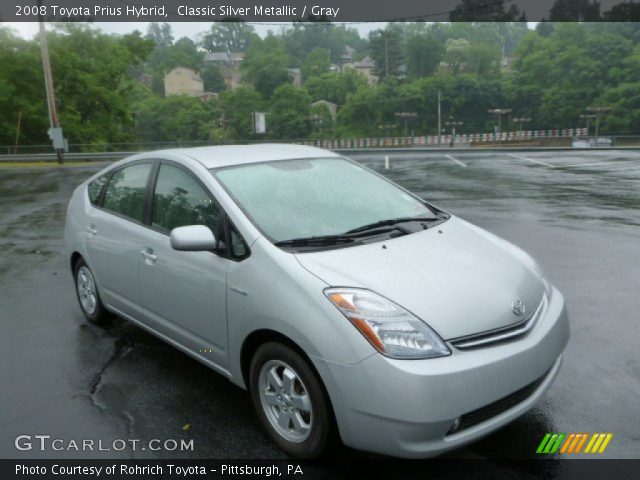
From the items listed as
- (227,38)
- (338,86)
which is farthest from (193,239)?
(227,38)

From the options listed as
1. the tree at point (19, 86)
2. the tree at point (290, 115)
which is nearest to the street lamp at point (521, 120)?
the tree at point (290, 115)

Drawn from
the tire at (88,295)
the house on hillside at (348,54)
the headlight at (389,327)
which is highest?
the house on hillside at (348,54)

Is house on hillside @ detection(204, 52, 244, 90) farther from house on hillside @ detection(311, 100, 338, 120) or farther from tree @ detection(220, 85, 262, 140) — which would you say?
tree @ detection(220, 85, 262, 140)

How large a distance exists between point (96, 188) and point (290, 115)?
3482 inches

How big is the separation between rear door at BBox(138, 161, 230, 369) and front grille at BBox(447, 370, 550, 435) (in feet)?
4.61

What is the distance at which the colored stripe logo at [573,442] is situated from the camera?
3.14 metres

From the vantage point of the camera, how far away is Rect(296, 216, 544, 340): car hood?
9.43ft

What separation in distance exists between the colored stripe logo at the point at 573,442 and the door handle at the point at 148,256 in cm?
260

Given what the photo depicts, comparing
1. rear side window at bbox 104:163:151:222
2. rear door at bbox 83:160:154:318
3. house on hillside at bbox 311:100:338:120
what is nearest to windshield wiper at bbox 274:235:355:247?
rear door at bbox 83:160:154:318

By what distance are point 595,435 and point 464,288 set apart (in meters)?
1.16

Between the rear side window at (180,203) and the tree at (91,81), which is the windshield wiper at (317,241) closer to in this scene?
the rear side window at (180,203)

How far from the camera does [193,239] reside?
333cm

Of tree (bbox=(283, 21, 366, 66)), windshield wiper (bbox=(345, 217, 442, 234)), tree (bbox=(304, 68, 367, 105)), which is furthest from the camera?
tree (bbox=(283, 21, 366, 66))

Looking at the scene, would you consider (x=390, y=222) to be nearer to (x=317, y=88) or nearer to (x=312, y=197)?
(x=312, y=197)
